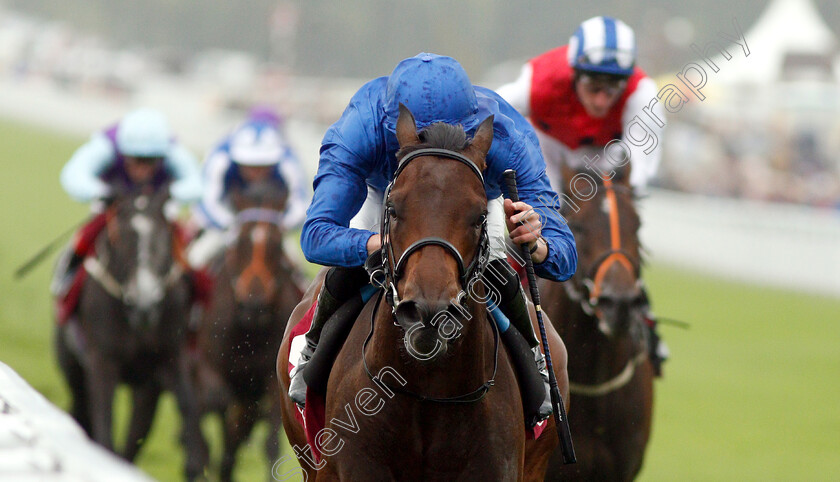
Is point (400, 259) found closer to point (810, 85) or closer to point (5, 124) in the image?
point (810, 85)

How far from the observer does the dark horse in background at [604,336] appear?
4.85 meters

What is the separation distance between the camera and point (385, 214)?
122 inches

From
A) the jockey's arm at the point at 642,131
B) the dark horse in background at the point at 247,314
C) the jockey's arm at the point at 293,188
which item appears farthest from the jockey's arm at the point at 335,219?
the jockey's arm at the point at 293,188

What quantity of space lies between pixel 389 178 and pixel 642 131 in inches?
86.2

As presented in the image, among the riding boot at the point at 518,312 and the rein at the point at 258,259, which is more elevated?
the riding boot at the point at 518,312

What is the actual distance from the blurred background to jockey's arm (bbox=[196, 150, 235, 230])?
165 centimetres

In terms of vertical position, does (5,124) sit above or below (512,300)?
below

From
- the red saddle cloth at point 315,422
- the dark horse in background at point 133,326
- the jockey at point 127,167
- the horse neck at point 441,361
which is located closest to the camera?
the horse neck at point 441,361

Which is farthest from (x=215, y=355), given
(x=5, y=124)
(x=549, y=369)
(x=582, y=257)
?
(x=5, y=124)

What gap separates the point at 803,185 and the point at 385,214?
15.7 meters

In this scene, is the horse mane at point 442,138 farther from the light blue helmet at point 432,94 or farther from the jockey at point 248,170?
the jockey at point 248,170

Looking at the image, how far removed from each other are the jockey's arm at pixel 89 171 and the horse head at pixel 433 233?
206 inches

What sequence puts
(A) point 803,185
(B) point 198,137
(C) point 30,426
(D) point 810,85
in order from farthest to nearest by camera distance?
(B) point 198,137
(D) point 810,85
(A) point 803,185
(C) point 30,426

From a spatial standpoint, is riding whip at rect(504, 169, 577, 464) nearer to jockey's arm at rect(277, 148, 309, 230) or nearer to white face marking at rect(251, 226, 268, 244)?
white face marking at rect(251, 226, 268, 244)
